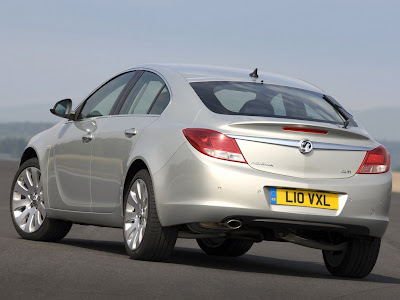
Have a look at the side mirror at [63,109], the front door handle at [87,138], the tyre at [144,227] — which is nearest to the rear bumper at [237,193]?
the tyre at [144,227]

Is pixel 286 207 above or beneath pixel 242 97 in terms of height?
beneath

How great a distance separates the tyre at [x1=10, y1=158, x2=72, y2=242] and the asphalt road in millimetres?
214

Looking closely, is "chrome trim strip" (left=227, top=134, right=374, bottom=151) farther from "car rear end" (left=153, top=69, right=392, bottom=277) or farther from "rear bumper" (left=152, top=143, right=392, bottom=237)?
"rear bumper" (left=152, top=143, right=392, bottom=237)

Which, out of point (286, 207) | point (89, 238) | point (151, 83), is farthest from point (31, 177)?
point (286, 207)

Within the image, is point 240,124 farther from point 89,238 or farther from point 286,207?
point 89,238

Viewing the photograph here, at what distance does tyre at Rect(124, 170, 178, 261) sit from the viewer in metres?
8.52

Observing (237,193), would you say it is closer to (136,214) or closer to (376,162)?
(136,214)

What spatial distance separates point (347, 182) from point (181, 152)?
1.36m

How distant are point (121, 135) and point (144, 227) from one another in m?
0.99

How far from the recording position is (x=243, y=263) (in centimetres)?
1017

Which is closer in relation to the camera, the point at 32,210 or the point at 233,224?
the point at 233,224

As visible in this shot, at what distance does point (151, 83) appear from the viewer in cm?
949

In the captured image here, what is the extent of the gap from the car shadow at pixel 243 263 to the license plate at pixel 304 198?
37.2 inches

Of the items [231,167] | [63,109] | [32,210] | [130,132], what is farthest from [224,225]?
[32,210]
